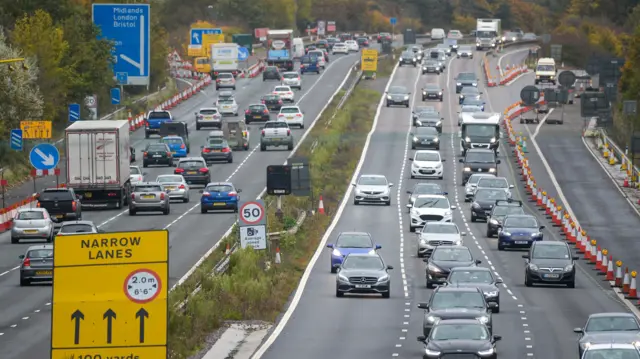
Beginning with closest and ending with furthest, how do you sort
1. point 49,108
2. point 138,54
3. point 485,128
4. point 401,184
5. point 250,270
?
point 250,270
point 138,54
point 401,184
point 485,128
point 49,108

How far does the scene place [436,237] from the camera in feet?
152

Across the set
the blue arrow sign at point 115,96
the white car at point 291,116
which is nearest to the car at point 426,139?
the white car at point 291,116

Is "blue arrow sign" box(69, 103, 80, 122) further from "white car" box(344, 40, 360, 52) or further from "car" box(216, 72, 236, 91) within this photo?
"white car" box(344, 40, 360, 52)

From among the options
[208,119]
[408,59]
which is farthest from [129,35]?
[408,59]

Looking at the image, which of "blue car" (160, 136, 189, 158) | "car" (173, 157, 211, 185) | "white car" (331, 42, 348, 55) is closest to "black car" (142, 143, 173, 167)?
"blue car" (160, 136, 189, 158)

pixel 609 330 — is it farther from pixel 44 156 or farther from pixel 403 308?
pixel 44 156

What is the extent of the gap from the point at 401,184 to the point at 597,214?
11452 millimetres

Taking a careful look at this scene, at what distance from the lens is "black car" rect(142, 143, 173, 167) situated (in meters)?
73.2

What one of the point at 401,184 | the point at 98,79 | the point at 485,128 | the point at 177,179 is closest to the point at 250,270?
the point at 177,179

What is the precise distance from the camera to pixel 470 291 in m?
31.6

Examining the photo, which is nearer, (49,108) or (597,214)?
(597,214)

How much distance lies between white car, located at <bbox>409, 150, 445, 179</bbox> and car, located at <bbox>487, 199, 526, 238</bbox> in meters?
16.1

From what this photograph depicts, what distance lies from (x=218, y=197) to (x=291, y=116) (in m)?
31.9

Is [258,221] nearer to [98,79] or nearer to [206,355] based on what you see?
[206,355]
